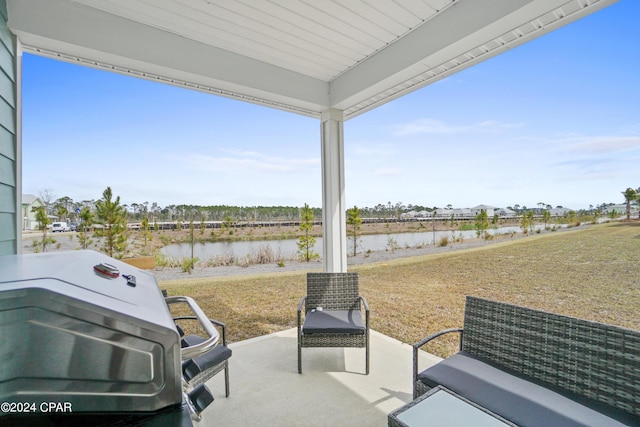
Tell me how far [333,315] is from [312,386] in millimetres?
687

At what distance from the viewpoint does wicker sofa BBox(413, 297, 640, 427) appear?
4.78 ft

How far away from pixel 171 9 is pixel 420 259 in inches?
134

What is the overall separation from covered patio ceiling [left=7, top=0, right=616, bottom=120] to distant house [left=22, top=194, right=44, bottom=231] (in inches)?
43.4

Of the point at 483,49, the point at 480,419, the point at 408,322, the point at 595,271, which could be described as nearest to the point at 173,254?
the point at 408,322

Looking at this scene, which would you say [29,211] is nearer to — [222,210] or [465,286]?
[222,210]

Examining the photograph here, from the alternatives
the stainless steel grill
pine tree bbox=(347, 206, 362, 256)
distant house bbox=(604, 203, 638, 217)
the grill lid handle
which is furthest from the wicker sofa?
pine tree bbox=(347, 206, 362, 256)

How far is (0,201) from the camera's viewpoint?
1.84 meters

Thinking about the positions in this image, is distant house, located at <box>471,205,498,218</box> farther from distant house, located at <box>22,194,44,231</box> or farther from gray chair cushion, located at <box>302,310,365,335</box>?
distant house, located at <box>22,194,44,231</box>

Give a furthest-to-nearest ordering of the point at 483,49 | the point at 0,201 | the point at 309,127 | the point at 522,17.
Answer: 1. the point at 309,127
2. the point at 483,49
3. the point at 522,17
4. the point at 0,201

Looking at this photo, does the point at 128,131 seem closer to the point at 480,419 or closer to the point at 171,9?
the point at 171,9

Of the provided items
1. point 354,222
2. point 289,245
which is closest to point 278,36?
point 354,222

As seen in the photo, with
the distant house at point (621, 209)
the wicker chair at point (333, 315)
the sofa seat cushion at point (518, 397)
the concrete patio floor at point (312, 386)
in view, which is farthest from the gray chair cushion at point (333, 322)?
the distant house at point (621, 209)

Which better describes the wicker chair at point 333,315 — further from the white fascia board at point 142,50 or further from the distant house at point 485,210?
the white fascia board at point 142,50

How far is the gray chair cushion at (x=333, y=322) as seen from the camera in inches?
104
